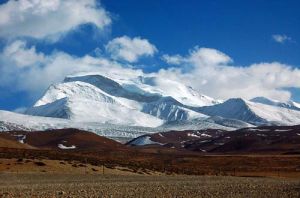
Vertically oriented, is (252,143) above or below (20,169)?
above

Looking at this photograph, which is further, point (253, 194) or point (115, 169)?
point (115, 169)

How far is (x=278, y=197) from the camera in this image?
29172 millimetres

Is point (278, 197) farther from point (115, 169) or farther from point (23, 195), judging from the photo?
point (115, 169)

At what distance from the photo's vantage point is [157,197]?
28.2 m

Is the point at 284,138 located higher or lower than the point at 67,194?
higher

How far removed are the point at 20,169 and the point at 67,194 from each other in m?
27.8

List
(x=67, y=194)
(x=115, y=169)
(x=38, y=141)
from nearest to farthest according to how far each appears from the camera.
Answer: (x=67, y=194), (x=115, y=169), (x=38, y=141)

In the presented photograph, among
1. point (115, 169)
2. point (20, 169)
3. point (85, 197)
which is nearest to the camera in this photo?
point (85, 197)

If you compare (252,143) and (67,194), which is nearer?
(67,194)

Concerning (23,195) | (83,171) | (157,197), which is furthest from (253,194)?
(83,171)

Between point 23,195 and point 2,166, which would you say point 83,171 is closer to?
→ point 2,166

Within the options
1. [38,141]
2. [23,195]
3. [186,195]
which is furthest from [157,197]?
[38,141]

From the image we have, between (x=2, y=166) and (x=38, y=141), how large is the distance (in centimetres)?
13630

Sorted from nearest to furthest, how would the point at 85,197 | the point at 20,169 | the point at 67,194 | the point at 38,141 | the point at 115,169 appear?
the point at 85,197 → the point at 67,194 → the point at 20,169 → the point at 115,169 → the point at 38,141
